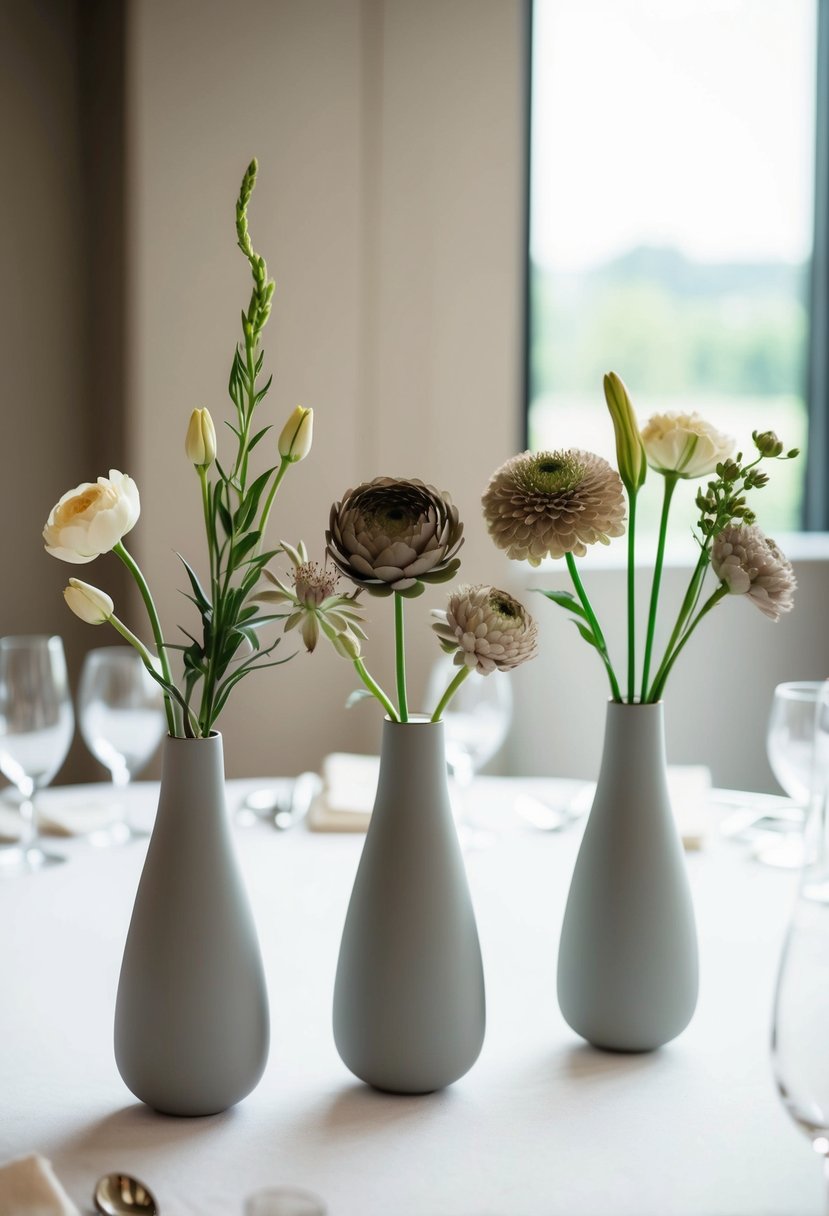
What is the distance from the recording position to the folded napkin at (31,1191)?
1.91 feet

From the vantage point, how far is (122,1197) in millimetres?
639

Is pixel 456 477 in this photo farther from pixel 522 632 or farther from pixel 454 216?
pixel 522 632

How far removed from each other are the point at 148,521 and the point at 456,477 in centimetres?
61

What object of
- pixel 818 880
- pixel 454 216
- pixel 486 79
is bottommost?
pixel 818 880

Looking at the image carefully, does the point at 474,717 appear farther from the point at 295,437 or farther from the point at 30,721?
the point at 295,437

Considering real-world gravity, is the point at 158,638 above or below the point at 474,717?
above

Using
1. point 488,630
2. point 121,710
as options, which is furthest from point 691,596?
point 121,710

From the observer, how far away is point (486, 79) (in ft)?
7.73

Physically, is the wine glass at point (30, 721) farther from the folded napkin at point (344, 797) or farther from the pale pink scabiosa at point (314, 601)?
the pale pink scabiosa at point (314, 601)

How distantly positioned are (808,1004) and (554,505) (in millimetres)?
324

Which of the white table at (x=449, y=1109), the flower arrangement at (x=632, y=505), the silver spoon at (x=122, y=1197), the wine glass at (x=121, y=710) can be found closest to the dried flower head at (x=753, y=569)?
the flower arrangement at (x=632, y=505)

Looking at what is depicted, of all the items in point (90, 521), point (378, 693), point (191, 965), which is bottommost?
point (191, 965)

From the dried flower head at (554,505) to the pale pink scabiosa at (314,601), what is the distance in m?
0.11

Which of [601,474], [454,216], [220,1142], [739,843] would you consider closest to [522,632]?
[601,474]
